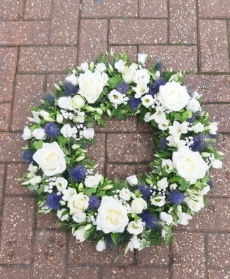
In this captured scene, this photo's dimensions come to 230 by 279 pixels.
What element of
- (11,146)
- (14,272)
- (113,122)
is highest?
(113,122)

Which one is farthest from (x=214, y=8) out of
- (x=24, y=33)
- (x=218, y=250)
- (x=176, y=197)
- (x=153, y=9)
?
(x=218, y=250)

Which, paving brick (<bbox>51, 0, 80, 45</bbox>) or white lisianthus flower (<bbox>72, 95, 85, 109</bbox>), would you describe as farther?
paving brick (<bbox>51, 0, 80, 45</bbox>)

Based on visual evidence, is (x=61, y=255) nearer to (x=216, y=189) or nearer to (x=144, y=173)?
(x=144, y=173)

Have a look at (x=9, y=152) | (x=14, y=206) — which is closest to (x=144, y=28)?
(x=9, y=152)

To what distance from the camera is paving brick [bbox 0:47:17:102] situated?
3102mm

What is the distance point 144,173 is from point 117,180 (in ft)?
0.59

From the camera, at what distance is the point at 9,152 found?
9.81 ft

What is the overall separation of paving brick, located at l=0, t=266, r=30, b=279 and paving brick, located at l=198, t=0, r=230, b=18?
2.14 meters

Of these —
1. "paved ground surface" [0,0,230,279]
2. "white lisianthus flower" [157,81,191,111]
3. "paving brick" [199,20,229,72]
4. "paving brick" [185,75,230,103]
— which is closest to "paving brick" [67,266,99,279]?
"paved ground surface" [0,0,230,279]

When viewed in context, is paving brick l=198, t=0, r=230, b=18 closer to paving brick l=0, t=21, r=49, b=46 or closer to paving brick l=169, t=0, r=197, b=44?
paving brick l=169, t=0, r=197, b=44

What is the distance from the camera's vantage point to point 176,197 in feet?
8.46

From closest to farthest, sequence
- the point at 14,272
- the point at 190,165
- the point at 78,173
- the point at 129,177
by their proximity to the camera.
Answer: the point at 190,165
the point at 78,173
the point at 129,177
the point at 14,272

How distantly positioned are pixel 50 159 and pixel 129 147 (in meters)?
0.62

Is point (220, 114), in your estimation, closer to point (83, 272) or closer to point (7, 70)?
point (83, 272)
